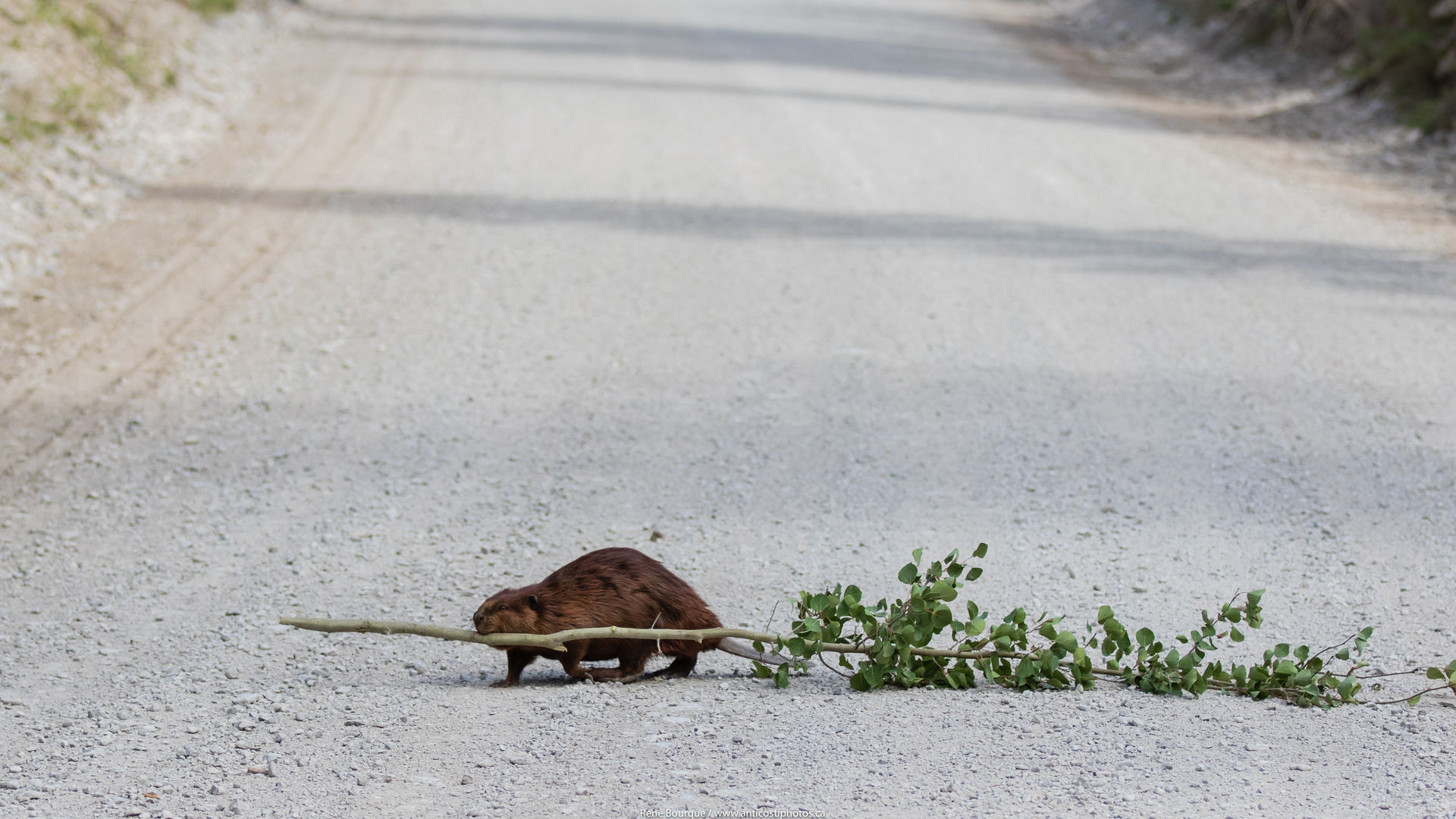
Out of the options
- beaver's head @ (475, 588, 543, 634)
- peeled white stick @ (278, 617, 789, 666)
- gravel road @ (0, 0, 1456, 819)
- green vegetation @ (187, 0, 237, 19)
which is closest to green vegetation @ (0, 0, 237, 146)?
green vegetation @ (187, 0, 237, 19)

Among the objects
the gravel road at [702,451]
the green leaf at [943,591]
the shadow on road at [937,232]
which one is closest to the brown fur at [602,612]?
the gravel road at [702,451]

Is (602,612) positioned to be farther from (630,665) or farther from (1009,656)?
(1009,656)

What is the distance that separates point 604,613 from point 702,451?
2.47 m

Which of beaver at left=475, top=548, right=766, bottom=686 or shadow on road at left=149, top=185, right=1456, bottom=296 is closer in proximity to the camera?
beaver at left=475, top=548, right=766, bottom=686

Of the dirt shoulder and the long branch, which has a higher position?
the dirt shoulder

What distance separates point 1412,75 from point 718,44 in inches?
351

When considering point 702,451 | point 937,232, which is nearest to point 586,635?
point 702,451

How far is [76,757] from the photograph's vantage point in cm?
357

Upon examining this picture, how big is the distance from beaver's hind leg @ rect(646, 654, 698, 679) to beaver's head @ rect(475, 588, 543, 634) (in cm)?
47

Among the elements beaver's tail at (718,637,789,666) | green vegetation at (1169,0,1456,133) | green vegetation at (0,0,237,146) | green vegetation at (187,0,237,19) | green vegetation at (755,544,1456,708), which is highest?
green vegetation at (1169,0,1456,133)

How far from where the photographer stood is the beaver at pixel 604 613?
12.8 feet

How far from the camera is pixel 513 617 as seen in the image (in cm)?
390

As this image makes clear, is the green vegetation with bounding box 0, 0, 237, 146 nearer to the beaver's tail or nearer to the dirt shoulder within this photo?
the beaver's tail

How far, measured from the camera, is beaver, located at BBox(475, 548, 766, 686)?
3896 mm
